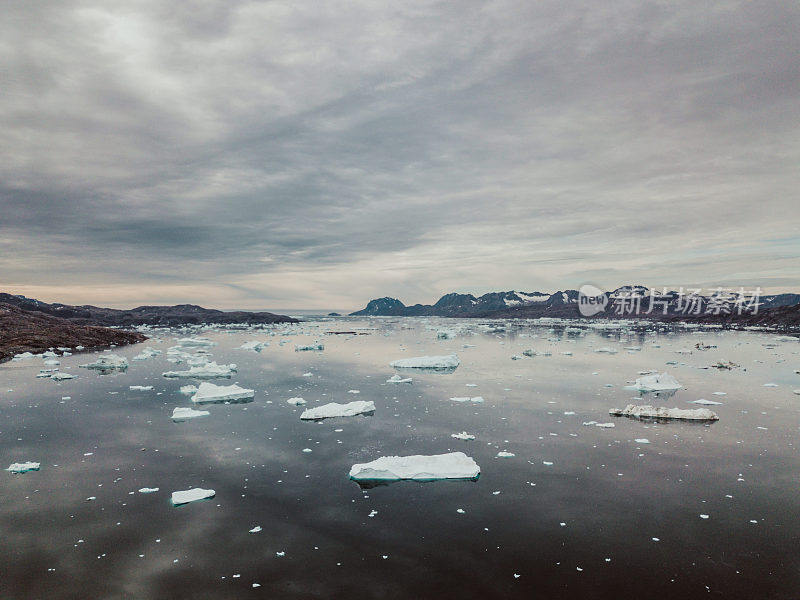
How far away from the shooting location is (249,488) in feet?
31.8

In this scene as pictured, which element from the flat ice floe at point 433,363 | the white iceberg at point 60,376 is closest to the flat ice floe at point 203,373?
the white iceberg at point 60,376

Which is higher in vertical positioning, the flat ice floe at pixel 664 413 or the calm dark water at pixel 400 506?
the flat ice floe at pixel 664 413

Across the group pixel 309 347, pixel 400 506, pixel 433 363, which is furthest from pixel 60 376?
pixel 400 506

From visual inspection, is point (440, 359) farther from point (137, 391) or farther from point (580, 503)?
point (580, 503)

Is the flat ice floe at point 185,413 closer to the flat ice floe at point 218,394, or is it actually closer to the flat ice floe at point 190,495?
the flat ice floe at point 218,394

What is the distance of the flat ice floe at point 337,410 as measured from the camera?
16.1 m

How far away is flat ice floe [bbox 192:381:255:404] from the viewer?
62.1 ft

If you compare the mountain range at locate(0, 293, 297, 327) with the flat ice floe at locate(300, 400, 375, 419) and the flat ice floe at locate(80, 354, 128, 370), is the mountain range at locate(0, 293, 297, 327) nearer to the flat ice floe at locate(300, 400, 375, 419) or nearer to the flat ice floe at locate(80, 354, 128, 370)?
the flat ice floe at locate(80, 354, 128, 370)

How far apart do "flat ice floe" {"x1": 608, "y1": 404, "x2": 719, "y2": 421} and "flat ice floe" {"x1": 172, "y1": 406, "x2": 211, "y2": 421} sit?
1559 cm

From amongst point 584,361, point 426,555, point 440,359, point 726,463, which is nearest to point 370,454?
point 426,555

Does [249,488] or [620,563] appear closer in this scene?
[620,563]

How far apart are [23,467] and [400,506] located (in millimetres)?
9509

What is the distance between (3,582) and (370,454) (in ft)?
24.3

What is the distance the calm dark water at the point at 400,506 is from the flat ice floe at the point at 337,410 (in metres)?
0.59
